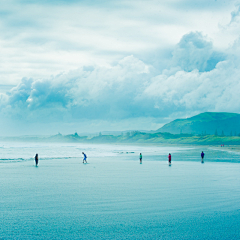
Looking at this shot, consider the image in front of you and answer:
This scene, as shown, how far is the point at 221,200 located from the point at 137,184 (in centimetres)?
794

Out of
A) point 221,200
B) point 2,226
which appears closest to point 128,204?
point 221,200

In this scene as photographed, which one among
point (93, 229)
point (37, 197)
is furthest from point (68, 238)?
point (37, 197)

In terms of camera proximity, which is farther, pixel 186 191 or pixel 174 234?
pixel 186 191

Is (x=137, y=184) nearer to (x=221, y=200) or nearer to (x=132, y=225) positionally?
(x=221, y=200)

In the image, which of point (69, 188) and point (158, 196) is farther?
point (69, 188)

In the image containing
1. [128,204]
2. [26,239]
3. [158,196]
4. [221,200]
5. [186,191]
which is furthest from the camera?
[186,191]

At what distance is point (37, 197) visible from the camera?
17.6 meters

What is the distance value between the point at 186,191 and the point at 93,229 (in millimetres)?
10142

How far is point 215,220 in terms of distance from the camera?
12656 mm

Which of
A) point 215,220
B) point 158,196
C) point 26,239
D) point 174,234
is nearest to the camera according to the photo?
point 26,239

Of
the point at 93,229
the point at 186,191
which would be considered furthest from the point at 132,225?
the point at 186,191

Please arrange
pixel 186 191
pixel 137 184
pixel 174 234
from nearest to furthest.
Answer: pixel 174 234 → pixel 186 191 → pixel 137 184

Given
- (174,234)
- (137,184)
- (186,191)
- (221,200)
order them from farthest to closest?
(137,184)
(186,191)
(221,200)
(174,234)

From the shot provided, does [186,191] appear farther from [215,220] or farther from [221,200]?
[215,220]
